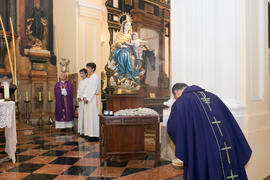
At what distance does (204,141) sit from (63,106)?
6.12 m

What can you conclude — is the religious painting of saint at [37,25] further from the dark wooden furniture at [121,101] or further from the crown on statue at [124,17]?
the dark wooden furniture at [121,101]

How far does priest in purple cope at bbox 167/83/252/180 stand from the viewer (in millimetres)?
2398

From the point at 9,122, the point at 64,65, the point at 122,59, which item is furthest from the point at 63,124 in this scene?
the point at 9,122

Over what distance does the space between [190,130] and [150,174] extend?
152 centimetres

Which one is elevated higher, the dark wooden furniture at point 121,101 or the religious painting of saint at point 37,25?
the religious painting of saint at point 37,25

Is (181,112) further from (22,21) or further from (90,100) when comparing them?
(22,21)

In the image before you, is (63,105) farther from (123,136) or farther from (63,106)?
(123,136)

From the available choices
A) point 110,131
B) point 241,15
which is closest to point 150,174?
point 110,131

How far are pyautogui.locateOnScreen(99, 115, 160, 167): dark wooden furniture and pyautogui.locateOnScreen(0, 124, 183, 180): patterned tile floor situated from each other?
15cm

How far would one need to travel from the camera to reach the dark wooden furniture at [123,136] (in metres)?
4.25

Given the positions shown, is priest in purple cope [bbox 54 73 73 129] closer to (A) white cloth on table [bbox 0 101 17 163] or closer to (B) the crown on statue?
(A) white cloth on table [bbox 0 101 17 163]

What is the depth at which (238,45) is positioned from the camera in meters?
3.28

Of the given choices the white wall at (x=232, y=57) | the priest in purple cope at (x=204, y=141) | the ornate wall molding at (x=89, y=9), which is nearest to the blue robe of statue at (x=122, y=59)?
the ornate wall molding at (x=89, y=9)

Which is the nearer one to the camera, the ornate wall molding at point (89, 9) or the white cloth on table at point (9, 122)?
the white cloth on table at point (9, 122)
